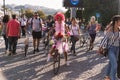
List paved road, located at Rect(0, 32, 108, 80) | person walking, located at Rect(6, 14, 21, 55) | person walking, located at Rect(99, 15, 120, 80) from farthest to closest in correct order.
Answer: person walking, located at Rect(6, 14, 21, 55) → paved road, located at Rect(0, 32, 108, 80) → person walking, located at Rect(99, 15, 120, 80)

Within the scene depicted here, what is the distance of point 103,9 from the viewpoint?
7225 cm

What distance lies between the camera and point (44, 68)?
12727 mm

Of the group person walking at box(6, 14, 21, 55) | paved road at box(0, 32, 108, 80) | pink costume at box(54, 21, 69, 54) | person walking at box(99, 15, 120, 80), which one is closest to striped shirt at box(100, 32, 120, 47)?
person walking at box(99, 15, 120, 80)

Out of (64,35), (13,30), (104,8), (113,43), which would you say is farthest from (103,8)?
(113,43)

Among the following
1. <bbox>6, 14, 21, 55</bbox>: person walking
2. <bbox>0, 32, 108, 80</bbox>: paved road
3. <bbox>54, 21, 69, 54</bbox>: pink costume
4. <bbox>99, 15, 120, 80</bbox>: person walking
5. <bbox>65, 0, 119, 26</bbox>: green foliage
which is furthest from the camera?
<bbox>65, 0, 119, 26</bbox>: green foliage

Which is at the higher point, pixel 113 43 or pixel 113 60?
pixel 113 43

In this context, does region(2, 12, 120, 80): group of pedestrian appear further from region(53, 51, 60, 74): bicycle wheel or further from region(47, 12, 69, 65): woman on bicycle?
region(53, 51, 60, 74): bicycle wheel

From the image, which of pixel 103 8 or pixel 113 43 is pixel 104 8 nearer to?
pixel 103 8

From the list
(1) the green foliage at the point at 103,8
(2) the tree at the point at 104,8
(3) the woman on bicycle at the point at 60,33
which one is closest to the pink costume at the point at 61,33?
(3) the woman on bicycle at the point at 60,33

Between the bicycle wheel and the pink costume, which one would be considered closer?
the bicycle wheel

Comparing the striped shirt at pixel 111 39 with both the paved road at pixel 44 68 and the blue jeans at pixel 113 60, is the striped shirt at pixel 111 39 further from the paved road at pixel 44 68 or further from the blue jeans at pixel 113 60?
the paved road at pixel 44 68

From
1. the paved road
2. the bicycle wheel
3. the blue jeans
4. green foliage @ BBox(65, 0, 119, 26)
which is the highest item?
the blue jeans

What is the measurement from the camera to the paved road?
36.4 ft

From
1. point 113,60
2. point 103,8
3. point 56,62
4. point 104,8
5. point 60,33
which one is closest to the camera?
point 113,60
